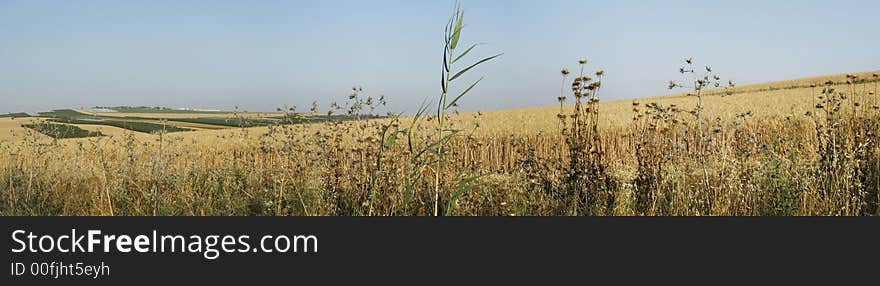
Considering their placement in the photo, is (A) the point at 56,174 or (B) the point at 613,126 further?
(B) the point at 613,126

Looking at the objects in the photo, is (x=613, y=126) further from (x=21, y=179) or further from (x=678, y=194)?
(x=21, y=179)

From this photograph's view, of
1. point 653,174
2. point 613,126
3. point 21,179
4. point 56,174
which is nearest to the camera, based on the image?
point 653,174

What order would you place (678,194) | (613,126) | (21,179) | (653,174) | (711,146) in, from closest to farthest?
(678,194), (653,174), (711,146), (21,179), (613,126)

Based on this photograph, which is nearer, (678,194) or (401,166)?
(678,194)

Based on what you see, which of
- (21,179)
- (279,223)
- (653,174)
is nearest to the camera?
(279,223)

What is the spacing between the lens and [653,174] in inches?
222

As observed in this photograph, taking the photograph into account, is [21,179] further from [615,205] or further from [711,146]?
[711,146]

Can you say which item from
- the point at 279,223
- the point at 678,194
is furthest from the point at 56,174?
the point at 678,194

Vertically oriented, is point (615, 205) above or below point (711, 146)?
below

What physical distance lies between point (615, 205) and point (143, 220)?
3386 millimetres

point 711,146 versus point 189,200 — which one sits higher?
point 711,146

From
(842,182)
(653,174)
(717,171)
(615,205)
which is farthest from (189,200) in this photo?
(842,182)

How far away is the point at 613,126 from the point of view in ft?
50.9

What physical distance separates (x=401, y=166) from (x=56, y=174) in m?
4.70
